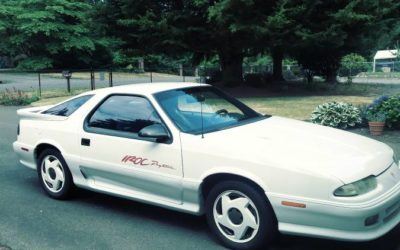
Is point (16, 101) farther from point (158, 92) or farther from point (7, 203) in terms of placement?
point (158, 92)

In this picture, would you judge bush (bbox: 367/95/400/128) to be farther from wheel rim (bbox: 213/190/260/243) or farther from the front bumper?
wheel rim (bbox: 213/190/260/243)

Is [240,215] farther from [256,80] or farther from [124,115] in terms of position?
[256,80]

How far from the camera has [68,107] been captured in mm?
5801

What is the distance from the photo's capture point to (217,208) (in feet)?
14.0

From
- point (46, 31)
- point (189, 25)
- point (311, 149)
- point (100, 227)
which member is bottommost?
point (100, 227)

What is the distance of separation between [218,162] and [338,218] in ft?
Answer: 3.65

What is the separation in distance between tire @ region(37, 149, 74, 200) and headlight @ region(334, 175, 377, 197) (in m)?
3.17

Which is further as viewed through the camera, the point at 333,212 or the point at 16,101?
the point at 16,101

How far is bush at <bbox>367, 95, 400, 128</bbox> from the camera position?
375 inches

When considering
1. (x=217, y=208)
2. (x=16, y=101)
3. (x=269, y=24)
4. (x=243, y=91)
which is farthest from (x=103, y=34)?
(x=217, y=208)

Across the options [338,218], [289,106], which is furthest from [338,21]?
[338,218]

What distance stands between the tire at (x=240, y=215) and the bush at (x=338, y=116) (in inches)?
246

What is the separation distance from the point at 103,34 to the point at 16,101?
4777 millimetres

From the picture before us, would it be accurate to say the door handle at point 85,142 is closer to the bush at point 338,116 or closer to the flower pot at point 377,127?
the bush at point 338,116
